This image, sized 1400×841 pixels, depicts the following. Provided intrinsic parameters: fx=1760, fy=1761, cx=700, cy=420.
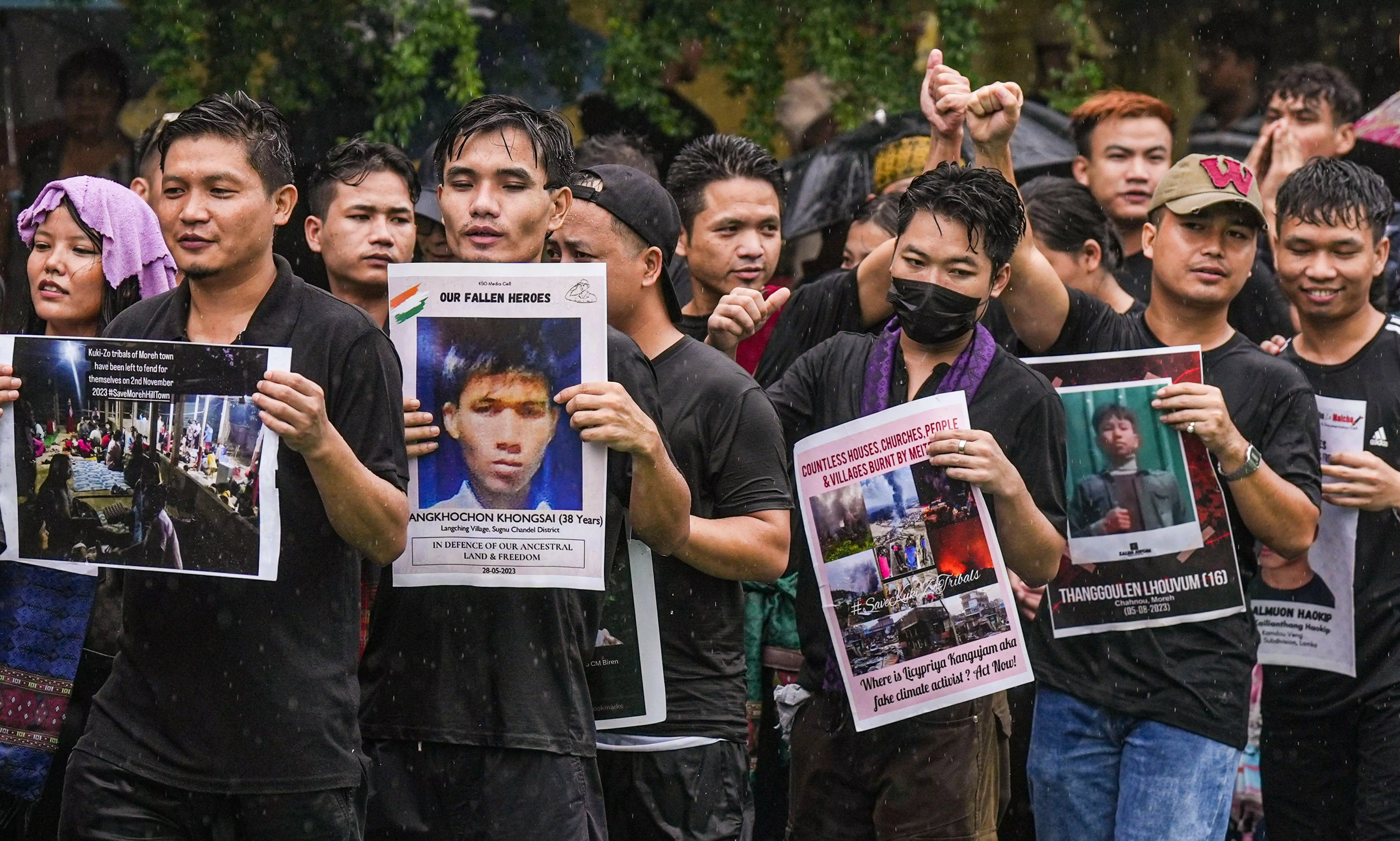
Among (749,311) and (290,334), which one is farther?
(749,311)

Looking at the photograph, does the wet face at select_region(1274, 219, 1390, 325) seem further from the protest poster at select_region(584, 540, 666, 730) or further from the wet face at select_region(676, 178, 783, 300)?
the protest poster at select_region(584, 540, 666, 730)

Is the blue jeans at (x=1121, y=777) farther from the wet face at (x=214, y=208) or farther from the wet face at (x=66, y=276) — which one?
the wet face at (x=66, y=276)

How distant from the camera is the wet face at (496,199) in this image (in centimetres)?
399

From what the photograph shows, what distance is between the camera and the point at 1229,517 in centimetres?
496

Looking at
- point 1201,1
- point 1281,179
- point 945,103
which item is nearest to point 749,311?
point 945,103

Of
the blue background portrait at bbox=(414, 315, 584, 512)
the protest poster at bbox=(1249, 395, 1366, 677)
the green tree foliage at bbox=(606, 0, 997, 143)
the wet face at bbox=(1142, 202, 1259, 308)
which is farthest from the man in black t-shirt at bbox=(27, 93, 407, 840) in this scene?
the green tree foliage at bbox=(606, 0, 997, 143)

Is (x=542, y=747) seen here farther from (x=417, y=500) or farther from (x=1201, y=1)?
(x=1201, y=1)

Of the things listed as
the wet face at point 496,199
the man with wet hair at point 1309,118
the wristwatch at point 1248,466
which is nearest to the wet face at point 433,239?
the wet face at point 496,199

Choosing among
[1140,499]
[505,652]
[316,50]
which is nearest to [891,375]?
[1140,499]

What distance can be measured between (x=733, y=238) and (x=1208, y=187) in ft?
4.98

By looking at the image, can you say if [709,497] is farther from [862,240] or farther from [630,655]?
[862,240]

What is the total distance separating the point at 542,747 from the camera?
3.83m

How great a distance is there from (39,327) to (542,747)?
212 cm

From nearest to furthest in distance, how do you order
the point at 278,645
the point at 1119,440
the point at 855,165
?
the point at 278,645 < the point at 1119,440 < the point at 855,165
